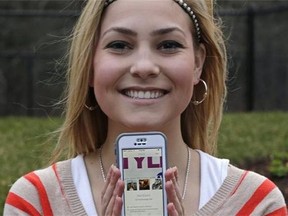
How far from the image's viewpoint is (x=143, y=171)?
248 cm

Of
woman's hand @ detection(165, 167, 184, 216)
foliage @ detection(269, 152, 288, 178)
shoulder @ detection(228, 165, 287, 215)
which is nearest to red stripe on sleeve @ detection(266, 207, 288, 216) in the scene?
shoulder @ detection(228, 165, 287, 215)

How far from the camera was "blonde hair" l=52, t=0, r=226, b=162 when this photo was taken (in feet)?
9.05

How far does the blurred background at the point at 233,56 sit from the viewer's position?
14.2 meters

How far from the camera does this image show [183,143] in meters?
2.87

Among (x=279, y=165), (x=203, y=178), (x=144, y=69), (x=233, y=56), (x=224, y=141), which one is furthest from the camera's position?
(x=233, y=56)

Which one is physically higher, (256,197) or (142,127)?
(142,127)

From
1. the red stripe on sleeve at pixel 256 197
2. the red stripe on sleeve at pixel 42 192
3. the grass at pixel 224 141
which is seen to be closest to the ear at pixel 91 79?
the red stripe on sleeve at pixel 42 192

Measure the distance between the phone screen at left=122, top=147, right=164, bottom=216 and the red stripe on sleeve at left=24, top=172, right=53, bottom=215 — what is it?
369 millimetres

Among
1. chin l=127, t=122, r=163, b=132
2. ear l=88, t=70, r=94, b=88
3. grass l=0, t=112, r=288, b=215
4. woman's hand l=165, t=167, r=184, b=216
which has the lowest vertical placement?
grass l=0, t=112, r=288, b=215

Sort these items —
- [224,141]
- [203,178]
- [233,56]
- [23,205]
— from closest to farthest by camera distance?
[23,205] → [203,178] → [224,141] → [233,56]

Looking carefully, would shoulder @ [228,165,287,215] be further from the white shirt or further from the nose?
the nose

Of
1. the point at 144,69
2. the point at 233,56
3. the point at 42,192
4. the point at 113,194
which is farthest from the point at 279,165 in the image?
the point at 233,56

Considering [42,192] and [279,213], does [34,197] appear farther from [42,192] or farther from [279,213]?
[279,213]

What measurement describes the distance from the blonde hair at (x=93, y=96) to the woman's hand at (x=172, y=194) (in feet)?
1.64
